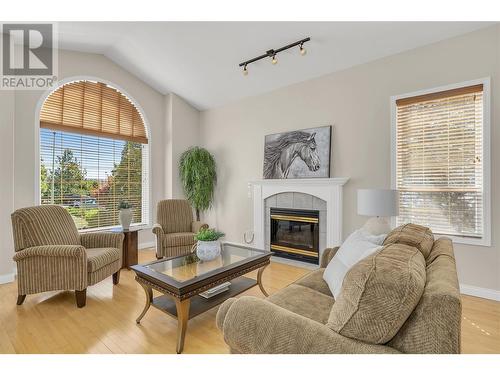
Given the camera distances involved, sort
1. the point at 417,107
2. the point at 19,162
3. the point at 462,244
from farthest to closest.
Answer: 1. the point at 19,162
2. the point at 417,107
3. the point at 462,244

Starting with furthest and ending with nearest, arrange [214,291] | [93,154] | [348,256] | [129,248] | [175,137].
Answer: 1. [175,137]
2. [93,154]
3. [129,248]
4. [214,291]
5. [348,256]

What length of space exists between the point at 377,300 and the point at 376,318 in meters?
0.07

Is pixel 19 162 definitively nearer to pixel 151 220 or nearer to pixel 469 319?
pixel 151 220

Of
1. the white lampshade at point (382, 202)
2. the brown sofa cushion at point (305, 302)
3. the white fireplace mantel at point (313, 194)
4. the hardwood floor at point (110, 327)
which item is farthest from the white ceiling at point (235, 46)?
the hardwood floor at point (110, 327)

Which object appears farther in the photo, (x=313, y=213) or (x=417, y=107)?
(x=313, y=213)

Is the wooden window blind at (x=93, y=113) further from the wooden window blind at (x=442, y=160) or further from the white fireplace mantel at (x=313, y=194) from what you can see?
the wooden window blind at (x=442, y=160)

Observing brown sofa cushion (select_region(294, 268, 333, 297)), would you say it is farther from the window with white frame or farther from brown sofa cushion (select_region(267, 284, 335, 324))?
the window with white frame

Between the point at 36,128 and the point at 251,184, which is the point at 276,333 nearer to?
the point at 251,184

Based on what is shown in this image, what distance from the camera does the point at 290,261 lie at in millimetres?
3932

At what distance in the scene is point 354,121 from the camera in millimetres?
3414

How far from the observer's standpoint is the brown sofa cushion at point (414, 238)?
1.54 m

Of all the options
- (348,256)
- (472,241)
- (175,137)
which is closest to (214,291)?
(348,256)
